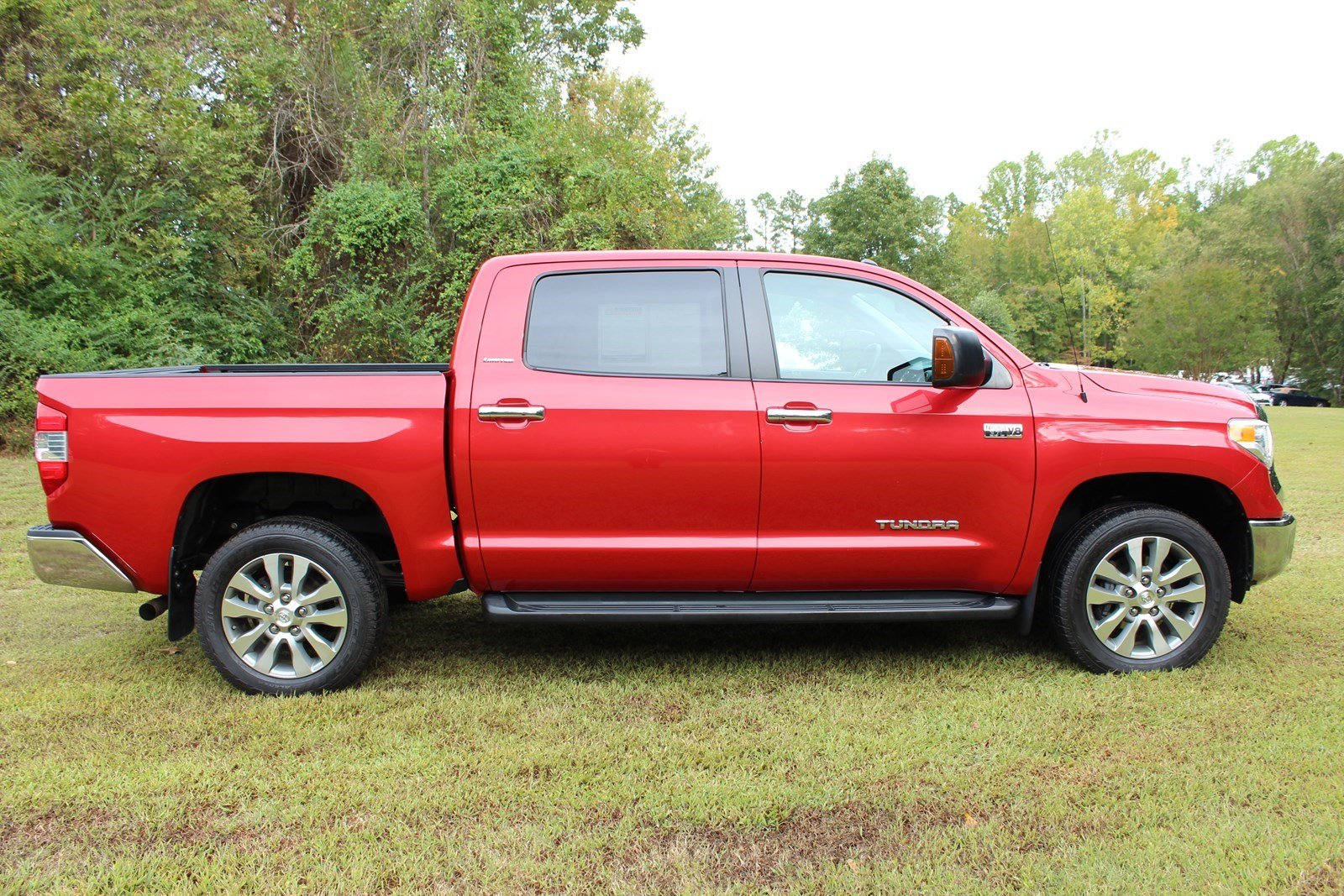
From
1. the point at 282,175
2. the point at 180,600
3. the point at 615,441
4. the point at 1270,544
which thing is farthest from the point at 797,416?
the point at 282,175

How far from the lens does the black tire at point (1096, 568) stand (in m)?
4.09

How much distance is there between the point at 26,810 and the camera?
10.00 ft

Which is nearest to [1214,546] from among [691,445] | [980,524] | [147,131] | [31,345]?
[980,524]

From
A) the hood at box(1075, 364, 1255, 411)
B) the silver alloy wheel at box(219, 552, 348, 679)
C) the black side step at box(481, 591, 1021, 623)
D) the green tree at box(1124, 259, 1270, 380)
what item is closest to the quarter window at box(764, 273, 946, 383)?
the hood at box(1075, 364, 1255, 411)

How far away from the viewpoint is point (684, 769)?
3307 millimetres

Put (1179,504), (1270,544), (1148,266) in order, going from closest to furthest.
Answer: (1270,544), (1179,504), (1148,266)

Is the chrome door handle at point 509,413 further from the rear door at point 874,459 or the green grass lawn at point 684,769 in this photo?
the green grass lawn at point 684,769

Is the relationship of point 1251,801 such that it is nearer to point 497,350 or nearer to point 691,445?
point 691,445

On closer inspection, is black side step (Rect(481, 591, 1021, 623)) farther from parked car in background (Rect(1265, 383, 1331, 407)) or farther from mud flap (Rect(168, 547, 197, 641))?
parked car in background (Rect(1265, 383, 1331, 407))

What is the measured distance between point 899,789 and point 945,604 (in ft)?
3.74

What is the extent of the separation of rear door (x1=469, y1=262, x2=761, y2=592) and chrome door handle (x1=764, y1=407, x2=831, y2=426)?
0.09 meters

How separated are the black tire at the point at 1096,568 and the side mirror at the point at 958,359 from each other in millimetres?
871

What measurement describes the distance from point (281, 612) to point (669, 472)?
5.77 feet

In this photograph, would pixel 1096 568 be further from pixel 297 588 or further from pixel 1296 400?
pixel 1296 400
